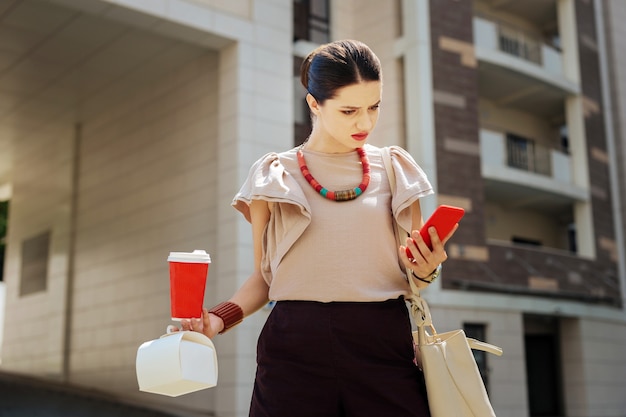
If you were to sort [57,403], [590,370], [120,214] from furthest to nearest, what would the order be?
[590,370] < [120,214] < [57,403]

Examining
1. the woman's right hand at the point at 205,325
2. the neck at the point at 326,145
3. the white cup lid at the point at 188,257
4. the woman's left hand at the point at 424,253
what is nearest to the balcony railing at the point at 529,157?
the neck at the point at 326,145

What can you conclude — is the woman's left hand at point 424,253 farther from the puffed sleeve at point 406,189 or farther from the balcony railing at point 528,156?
the balcony railing at point 528,156

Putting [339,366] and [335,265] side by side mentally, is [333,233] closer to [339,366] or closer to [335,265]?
[335,265]

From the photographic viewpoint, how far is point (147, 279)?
13156mm

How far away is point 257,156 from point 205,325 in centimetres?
941

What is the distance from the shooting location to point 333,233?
2.10m

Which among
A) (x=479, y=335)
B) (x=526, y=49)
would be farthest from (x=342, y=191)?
(x=526, y=49)

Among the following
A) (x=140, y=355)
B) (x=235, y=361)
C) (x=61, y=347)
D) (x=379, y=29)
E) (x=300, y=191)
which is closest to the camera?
(x=140, y=355)

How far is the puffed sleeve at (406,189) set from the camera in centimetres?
212

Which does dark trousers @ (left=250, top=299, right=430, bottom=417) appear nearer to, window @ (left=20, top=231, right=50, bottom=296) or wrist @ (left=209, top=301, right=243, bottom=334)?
wrist @ (left=209, top=301, right=243, bottom=334)

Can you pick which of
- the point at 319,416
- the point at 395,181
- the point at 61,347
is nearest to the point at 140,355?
the point at 319,416

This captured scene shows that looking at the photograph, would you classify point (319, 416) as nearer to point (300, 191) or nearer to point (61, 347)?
point (300, 191)

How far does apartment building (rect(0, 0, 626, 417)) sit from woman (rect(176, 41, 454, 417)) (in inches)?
346

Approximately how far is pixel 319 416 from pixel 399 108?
39.5 feet
